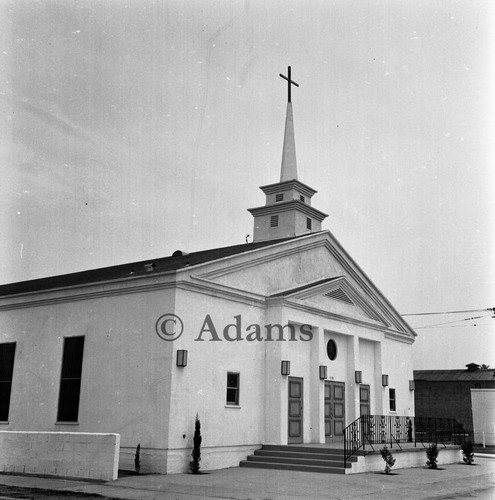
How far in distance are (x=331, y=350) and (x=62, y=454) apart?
1147 cm

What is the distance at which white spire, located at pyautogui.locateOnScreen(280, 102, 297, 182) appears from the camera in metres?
30.3

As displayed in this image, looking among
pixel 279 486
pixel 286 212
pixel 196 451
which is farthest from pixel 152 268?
pixel 286 212

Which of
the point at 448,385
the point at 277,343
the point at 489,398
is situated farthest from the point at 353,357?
the point at 448,385

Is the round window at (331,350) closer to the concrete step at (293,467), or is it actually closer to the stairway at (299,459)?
the stairway at (299,459)

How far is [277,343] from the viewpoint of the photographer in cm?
2223

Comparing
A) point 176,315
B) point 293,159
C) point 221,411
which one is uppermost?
point 293,159

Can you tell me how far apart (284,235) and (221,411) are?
10.5m

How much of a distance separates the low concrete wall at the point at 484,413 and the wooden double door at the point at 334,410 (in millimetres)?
17783

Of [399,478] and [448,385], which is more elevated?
[448,385]

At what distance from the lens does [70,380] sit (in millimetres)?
21156

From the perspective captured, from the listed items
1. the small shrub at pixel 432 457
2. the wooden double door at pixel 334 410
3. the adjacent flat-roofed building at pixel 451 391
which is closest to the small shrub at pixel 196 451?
the wooden double door at pixel 334 410

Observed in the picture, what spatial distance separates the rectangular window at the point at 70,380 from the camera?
20.8 meters

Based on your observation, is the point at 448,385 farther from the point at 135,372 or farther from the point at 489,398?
the point at 135,372

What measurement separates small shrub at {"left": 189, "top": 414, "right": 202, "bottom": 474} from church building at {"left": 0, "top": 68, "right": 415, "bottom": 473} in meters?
0.24
